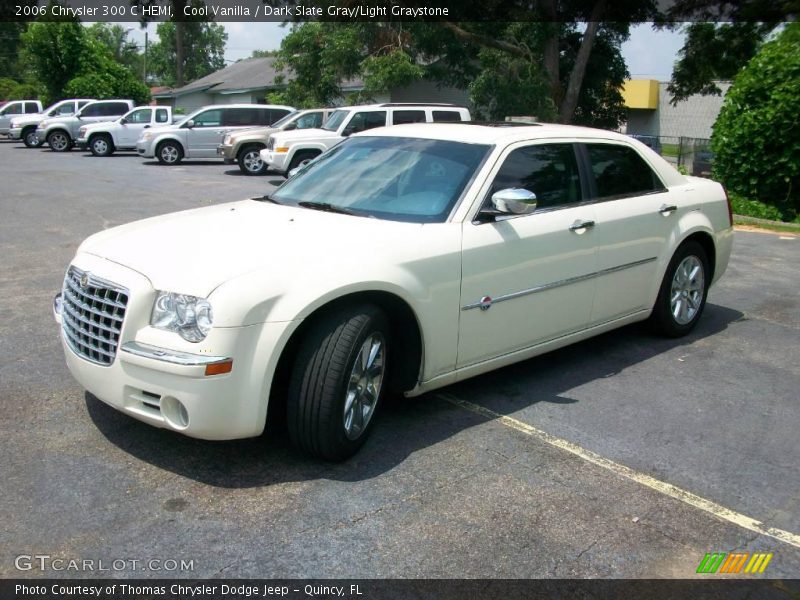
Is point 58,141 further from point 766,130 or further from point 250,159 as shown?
point 766,130

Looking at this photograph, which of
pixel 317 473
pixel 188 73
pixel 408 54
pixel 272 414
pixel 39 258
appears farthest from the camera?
pixel 188 73

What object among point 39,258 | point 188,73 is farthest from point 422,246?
point 188,73

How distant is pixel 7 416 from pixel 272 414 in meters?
1.54

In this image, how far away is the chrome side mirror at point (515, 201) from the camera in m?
4.62

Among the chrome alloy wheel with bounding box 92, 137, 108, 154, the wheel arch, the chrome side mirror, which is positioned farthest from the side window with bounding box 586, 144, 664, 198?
the chrome alloy wheel with bounding box 92, 137, 108, 154

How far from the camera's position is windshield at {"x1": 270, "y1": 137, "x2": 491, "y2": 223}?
480 centimetres

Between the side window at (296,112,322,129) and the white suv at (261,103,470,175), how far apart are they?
1.71 m

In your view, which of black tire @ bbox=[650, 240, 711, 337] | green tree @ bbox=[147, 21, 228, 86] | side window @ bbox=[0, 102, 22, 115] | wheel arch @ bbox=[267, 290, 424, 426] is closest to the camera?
wheel arch @ bbox=[267, 290, 424, 426]

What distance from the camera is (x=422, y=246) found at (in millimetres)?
4426

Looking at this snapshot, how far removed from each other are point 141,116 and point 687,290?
24.0m

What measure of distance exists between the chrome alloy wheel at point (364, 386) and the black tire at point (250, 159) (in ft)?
58.3

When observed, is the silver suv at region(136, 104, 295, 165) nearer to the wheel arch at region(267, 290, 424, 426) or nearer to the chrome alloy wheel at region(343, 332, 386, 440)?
the wheel arch at region(267, 290, 424, 426)

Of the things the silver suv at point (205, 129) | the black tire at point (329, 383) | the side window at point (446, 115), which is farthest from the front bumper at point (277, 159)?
the black tire at point (329, 383)

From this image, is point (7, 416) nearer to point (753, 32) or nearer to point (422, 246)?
point (422, 246)
